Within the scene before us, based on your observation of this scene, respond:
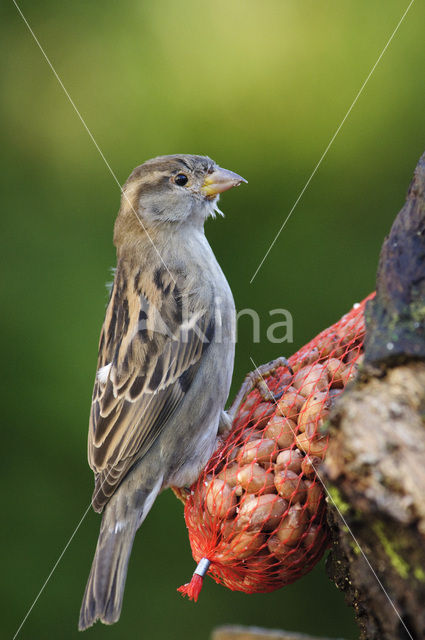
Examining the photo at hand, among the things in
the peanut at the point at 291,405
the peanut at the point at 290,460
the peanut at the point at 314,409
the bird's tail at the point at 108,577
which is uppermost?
the peanut at the point at 314,409

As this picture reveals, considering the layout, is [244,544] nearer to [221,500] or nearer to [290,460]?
[221,500]

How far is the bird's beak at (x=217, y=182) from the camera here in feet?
8.86

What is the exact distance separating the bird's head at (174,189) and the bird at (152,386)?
0.14 feet

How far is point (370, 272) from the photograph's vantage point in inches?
133

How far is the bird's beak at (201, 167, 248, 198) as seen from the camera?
2701 mm

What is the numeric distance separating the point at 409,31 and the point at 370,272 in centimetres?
111

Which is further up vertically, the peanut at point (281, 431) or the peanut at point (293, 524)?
the peanut at point (281, 431)

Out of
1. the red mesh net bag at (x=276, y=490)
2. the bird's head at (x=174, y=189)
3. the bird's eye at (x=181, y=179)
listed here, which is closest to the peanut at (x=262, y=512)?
the red mesh net bag at (x=276, y=490)

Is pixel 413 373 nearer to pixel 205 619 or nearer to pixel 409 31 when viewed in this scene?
pixel 205 619

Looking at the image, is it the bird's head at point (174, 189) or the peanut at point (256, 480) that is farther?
the bird's head at point (174, 189)

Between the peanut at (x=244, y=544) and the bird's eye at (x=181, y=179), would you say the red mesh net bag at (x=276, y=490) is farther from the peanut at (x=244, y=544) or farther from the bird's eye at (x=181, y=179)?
the bird's eye at (x=181, y=179)

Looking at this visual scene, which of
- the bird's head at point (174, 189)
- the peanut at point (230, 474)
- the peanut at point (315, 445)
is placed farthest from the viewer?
the bird's head at point (174, 189)

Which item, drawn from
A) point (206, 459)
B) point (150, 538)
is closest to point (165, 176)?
point (206, 459)

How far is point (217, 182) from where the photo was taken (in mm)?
2715
